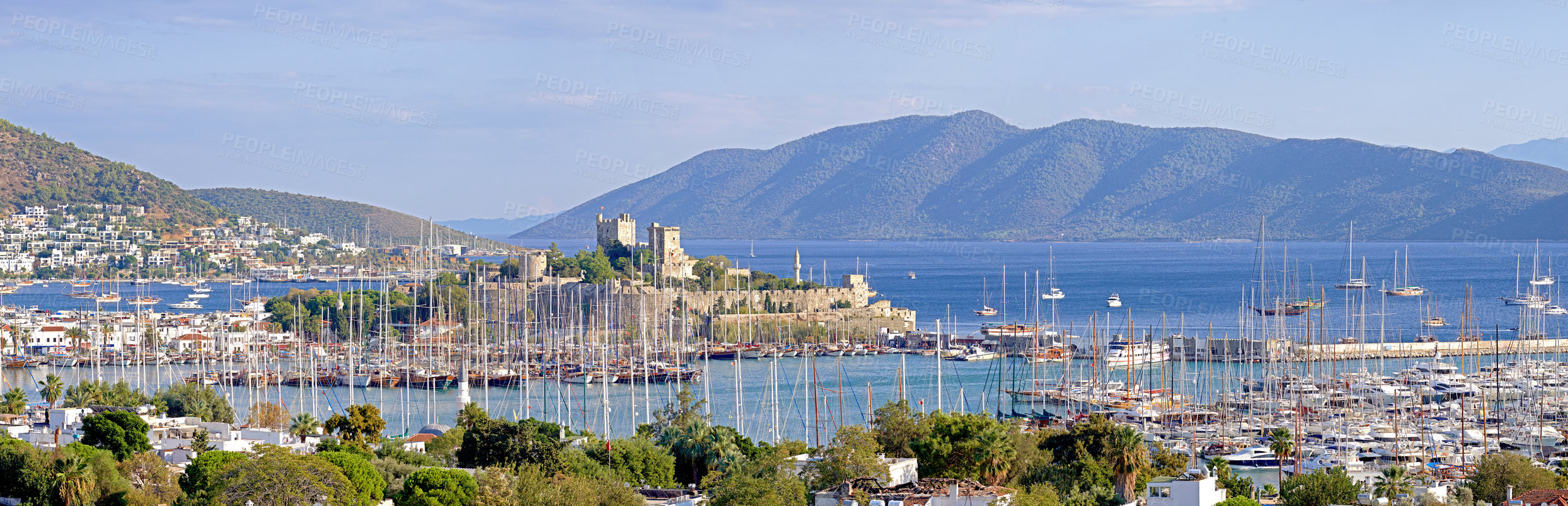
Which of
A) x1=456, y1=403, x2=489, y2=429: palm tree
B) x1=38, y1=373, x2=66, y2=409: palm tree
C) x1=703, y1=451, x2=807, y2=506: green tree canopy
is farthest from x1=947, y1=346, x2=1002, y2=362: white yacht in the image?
x1=703, y1=451, x2=807, y2=506: green tree canopy

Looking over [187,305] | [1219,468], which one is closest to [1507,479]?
[1219,468]

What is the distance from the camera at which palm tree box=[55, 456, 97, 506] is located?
82.8ft

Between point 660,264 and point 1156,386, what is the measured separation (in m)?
39.7

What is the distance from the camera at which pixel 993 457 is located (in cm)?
2733

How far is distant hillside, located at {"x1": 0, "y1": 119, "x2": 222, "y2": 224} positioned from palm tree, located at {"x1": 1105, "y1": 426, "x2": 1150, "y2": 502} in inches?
6382

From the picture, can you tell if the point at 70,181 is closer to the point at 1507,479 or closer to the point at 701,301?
the point at 701,301

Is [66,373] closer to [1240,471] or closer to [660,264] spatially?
[660,264]

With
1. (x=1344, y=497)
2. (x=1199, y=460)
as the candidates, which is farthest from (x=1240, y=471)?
(x=1344, y=497)

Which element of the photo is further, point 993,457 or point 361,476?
point 993,457

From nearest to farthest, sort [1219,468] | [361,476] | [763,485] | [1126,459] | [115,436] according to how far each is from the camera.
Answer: [763,485]
[361,476]
[1126,459]
[115,436]
[1219,468]

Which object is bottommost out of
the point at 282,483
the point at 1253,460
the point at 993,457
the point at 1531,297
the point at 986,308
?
the point at 1253,460

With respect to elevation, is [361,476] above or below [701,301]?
below

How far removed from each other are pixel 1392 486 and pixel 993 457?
24.2 feet

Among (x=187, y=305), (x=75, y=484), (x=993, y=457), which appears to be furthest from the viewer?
(x=187, y=305)
